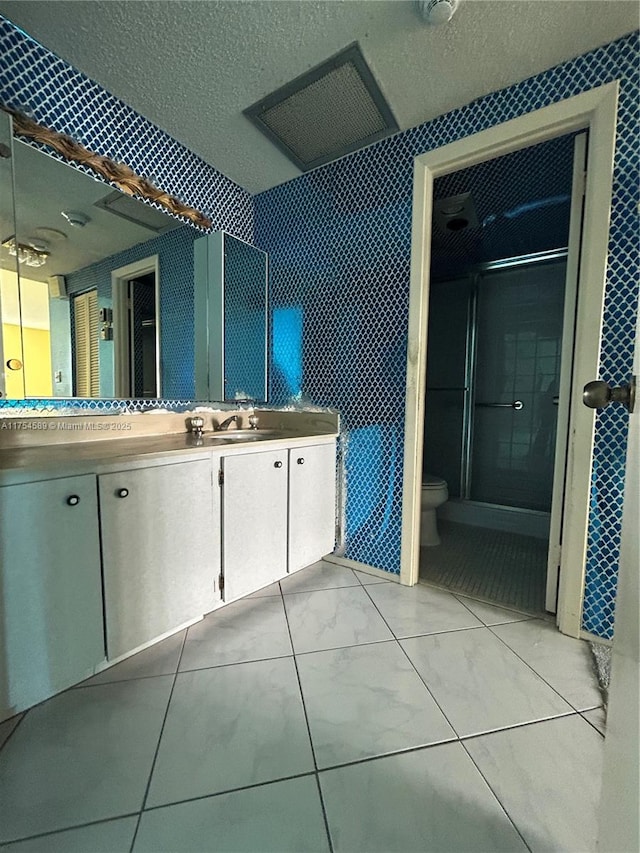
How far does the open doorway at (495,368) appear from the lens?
1.97m

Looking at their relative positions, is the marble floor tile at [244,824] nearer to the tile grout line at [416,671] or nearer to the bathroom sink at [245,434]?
the tile grout line at [416,671]

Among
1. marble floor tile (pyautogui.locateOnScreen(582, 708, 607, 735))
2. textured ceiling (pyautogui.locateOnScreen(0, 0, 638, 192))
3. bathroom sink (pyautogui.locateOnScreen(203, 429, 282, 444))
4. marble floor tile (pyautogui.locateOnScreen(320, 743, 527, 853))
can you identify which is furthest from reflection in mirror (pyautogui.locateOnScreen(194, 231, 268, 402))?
marble floor tile (pyautogui.locateOnScreen(582, 708, 607, 735))

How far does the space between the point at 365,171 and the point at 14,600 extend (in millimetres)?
2249

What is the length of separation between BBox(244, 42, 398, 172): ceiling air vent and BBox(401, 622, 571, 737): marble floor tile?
2276 millimetres

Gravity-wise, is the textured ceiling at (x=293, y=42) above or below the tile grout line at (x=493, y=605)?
above

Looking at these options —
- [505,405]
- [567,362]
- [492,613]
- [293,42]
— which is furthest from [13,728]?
[505,405]

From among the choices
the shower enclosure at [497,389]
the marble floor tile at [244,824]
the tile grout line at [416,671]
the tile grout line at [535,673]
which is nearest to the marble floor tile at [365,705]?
the tile grout line at [416,671]

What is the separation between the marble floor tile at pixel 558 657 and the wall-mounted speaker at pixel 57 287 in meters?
2.27

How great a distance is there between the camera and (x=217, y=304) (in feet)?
6.53

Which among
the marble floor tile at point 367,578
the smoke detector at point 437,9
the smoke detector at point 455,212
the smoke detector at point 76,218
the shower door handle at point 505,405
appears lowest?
the marble floor tile at point 367,578

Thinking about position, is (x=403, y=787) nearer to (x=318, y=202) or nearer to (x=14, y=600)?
(x=14, y=600)

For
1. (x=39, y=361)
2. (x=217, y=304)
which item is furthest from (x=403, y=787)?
(x=217, y=304)

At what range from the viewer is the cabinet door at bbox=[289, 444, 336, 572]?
1.67 m

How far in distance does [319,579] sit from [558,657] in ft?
3.43
